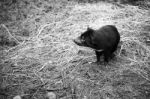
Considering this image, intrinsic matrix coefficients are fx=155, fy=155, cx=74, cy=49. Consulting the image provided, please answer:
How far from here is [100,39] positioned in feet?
9.81

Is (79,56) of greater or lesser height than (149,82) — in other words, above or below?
above

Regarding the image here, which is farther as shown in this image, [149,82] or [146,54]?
[146,54]

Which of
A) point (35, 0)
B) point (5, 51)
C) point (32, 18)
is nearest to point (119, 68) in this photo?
point (5, 51)

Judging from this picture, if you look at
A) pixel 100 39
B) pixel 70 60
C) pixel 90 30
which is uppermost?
pixel 90 30

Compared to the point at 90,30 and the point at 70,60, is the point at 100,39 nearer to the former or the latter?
the point at 90,30

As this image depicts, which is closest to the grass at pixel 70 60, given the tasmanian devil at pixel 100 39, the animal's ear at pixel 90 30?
the tasmanian devil at pixel 100 39

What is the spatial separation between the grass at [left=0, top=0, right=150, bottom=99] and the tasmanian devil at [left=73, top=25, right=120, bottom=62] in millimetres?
506

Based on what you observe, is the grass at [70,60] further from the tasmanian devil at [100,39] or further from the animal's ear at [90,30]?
the animal's ear at [90,30]

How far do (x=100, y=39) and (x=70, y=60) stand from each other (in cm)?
96

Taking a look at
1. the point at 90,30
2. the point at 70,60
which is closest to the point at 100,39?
the point at 90,30

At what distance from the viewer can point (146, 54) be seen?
3637 mm

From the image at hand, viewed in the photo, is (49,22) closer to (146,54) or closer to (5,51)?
(5,51)

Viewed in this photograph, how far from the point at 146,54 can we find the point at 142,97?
1.26m

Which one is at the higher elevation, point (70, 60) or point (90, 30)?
point (90, 30)
